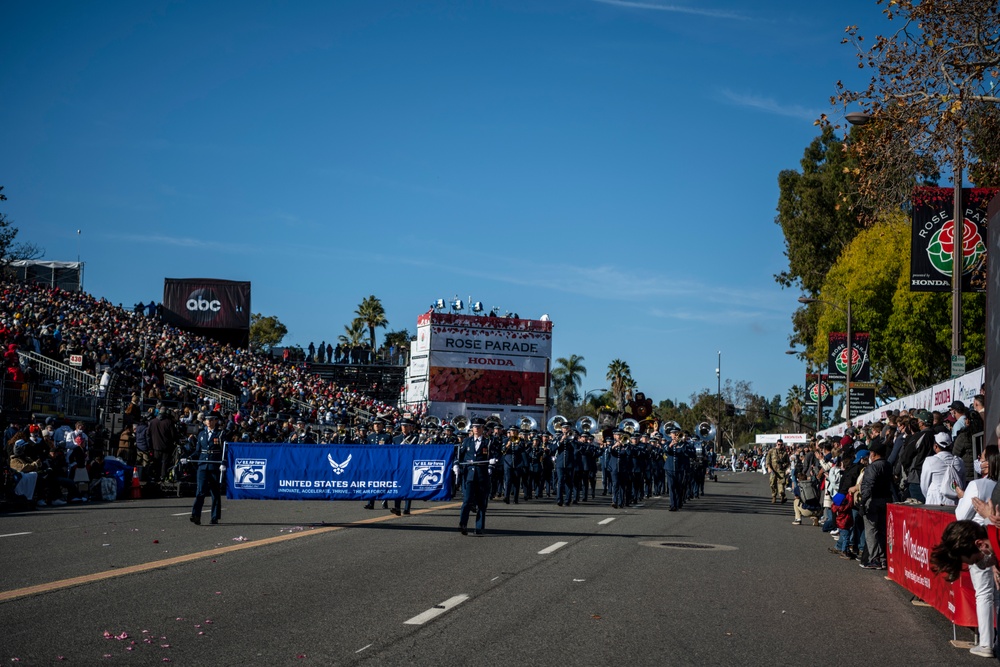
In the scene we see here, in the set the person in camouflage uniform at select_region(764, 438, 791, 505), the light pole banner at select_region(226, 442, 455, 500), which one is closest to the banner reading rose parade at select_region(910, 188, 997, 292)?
the person in camouflage uniform at select_region(764, 438, 791, 505)

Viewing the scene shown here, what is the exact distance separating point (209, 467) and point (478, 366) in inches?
Answer: 2658

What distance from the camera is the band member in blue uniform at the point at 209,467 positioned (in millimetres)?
16781

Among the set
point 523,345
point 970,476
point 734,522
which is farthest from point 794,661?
point 523,345

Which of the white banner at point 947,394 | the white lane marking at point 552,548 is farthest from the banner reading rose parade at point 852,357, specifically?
the white lane marking at point 552,548

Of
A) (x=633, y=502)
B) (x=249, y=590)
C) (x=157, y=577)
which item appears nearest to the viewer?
(x=249, y=590)

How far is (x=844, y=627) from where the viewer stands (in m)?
9.12

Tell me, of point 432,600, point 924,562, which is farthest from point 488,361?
point 432,600

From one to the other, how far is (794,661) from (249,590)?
17.2 ft

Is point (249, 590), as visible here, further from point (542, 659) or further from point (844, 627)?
point (844, 627)

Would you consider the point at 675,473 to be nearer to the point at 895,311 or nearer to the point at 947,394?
the point at 947,394

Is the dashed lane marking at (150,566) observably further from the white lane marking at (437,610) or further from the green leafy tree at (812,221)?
the green leafy tree at (812,221)

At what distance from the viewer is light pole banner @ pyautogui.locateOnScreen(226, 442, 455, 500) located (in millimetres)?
19078

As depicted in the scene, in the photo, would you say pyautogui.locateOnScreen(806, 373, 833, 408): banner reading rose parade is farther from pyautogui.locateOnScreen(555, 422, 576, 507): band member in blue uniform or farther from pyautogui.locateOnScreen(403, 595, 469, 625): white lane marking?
pyautogui.locateOnScreen(403, 595, 469, 625): white lane marking

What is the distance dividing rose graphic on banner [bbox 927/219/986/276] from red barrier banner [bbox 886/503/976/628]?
11835mm
